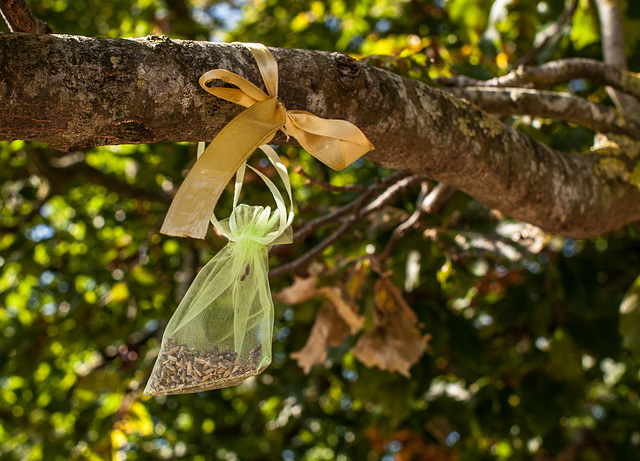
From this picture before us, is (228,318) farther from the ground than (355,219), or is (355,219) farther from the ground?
(228,318)

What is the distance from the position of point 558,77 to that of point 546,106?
0.81ft

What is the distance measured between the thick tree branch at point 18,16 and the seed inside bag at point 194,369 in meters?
0.64

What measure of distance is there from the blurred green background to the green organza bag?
103cm

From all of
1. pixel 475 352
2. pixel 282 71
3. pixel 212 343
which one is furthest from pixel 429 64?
pixel 475 352

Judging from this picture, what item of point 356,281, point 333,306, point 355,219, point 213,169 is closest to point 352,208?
point 355,219

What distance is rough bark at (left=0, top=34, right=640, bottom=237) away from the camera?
890 millimetres

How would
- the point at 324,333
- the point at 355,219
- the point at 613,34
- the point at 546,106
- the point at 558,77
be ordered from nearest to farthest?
the point at 546,106 → the point at 558,77 → the point at 355,219 → the point at 324,333 → the point at 613,34

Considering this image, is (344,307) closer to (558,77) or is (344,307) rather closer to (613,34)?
(558,77)

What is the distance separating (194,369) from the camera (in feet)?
3.34

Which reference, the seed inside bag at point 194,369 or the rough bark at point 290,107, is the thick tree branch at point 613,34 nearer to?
the rough bark at point 290,107

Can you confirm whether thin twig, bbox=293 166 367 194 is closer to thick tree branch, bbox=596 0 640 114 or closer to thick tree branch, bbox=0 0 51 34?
thick tree branch, bbox=0 0 51 34

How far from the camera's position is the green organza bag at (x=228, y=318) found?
1.02m

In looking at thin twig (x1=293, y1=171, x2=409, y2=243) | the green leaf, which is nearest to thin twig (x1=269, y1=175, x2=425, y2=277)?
thin twig (x1=293, y1=171, x2=409, y2=243)

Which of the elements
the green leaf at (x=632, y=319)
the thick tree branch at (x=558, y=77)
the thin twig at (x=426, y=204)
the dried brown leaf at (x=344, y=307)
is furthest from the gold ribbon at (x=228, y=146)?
the green leaf at (x=632, y=319)
